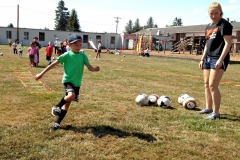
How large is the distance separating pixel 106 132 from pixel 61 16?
371 feet

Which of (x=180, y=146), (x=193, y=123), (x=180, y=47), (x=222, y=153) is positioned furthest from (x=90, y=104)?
(x=180, y=47)

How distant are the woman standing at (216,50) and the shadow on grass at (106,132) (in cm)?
195

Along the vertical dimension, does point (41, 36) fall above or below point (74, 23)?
below

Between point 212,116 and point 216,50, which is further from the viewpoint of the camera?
point 212,116

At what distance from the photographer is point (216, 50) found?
560cm

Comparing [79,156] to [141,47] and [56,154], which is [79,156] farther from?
[141,47]

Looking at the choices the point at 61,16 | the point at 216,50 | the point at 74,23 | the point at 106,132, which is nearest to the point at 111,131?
the point at 106,132

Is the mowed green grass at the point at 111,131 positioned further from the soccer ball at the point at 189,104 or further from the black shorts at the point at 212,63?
the black shorts at the point at 212,63

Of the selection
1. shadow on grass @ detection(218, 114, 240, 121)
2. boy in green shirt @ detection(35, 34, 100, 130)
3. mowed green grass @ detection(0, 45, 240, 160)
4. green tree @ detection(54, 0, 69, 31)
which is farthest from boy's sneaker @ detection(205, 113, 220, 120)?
green tree @ detection(54, 0, 69, 31)

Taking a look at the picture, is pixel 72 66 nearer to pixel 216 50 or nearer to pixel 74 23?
pixel 216 50

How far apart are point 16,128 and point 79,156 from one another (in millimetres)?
1608

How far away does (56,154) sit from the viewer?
366 centimetres

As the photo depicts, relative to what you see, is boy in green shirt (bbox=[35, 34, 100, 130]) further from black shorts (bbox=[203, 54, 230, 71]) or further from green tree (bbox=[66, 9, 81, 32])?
green tree (bbox=[66, 9, 81, 32])

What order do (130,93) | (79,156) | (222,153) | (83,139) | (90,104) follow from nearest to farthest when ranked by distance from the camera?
(79,156) < (222,153) < (83,139) < (90,104) < (130,93)
